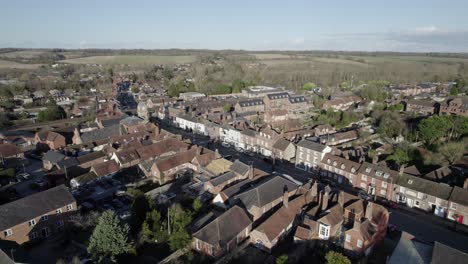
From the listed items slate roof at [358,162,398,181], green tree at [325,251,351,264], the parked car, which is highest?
green tree at [325,251,351,264]

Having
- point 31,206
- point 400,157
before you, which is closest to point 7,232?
point 31,206

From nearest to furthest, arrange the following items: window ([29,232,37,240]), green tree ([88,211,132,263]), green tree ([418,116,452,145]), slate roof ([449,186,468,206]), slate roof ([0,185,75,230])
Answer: green tree ([88,211,132,263])
slate roof ([0,185,75,230])
window ([29,232,37,240])
slate roof ([449,186,468,206])
green tree ([418,116,452,145])

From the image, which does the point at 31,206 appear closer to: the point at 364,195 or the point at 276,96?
the point at 364,195

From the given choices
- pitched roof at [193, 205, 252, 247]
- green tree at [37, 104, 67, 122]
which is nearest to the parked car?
pitched roof at [193, 205, 252, 247]

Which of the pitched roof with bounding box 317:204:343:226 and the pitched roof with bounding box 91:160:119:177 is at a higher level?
the pitched roof with bounding box 317:204:343:226

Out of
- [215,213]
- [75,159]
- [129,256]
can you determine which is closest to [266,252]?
[215,213]

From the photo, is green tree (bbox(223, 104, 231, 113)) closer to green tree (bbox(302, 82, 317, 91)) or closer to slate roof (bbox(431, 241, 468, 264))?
green tree (bbox(302, 82, 317, 91))
